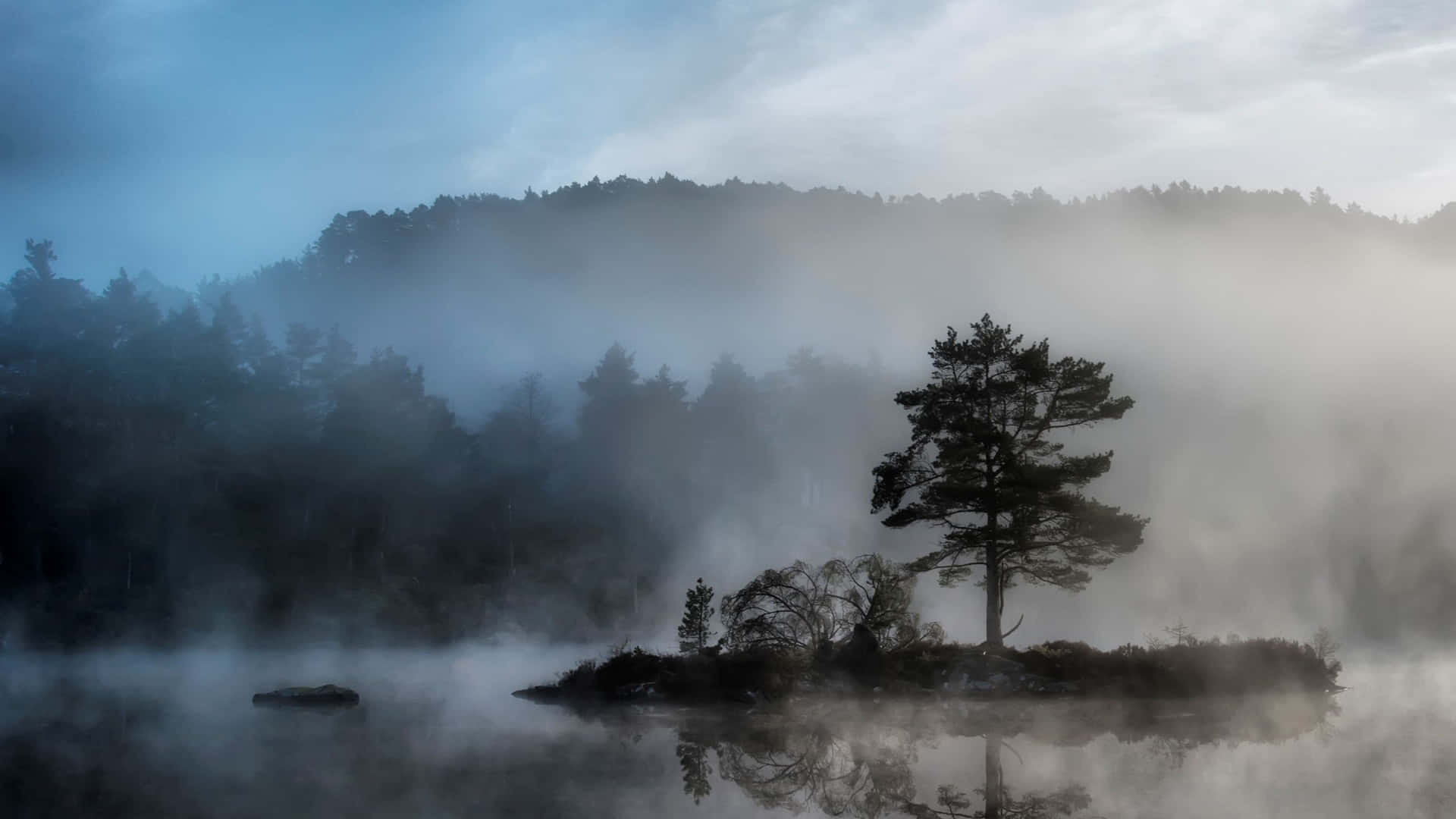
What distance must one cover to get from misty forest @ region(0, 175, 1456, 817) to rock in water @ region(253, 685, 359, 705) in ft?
2.48

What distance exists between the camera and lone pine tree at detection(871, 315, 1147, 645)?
128 ft

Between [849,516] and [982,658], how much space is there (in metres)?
71.8

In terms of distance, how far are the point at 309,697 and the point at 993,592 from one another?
22560 millimetres

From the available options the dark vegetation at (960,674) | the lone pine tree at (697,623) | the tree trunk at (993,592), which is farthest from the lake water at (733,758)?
the tree trunk at (993,592)

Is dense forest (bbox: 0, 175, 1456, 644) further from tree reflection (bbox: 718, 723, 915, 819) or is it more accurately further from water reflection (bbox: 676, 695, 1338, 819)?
tree reflection (bbox: 718, 723, 915, 819)

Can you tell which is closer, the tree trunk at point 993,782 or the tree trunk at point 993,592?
the tree trunk at point 993,782

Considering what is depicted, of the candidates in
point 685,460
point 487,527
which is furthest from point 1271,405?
point 487,527

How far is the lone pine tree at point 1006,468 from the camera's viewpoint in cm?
3888

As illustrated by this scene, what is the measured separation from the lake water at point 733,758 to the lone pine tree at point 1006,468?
7.05m

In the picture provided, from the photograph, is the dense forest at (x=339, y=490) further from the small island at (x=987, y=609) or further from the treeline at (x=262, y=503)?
the small island at (x=987, y=609)

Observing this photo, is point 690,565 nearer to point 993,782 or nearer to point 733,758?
point 733,758

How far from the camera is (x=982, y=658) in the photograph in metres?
36.0

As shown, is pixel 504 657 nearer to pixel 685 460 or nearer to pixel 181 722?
pixel 181 722

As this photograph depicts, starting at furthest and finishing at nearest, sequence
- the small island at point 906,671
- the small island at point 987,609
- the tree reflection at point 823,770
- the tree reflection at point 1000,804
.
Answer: the small island at point 987,609, the small island at point 906,671, the tree reflection at point 823,770, the tree reflection at point 1000,804
